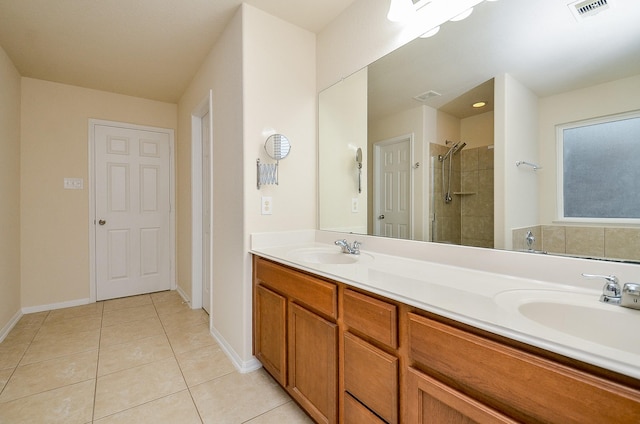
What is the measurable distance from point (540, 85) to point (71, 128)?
410 cm

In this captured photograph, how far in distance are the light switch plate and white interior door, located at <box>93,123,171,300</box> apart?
0.13m

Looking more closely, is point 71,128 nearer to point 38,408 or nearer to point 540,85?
point 38,408

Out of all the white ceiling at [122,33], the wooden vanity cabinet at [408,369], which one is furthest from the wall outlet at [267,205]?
the white ceiling at [122,33]

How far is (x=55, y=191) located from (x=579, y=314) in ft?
13.9

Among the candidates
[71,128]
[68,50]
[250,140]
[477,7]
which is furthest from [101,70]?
[477,7]

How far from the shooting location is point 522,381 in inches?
25.3

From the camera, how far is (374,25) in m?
1.71

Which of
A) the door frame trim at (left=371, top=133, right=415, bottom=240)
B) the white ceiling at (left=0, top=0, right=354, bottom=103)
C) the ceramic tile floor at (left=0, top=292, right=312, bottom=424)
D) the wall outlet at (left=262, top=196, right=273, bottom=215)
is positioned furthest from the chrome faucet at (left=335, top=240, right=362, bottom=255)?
the white ceiling at (left=0, top=0, right=354, bottom=103)

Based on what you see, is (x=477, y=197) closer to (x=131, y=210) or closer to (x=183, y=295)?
(x=183, y=295)

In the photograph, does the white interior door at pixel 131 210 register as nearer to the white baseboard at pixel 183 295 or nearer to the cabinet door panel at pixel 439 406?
the white baseboard at pixel 183 295

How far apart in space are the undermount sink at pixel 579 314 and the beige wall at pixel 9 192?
11.9 feet

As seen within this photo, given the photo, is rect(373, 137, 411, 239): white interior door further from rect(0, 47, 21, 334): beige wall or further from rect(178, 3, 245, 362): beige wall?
rect(0, 47, 21, 334): beige wall

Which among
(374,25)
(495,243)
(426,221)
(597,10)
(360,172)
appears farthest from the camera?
(360,172)

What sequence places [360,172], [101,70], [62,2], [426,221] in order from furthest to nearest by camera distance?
[101,70], [360,172], [62,2], [426,221]
